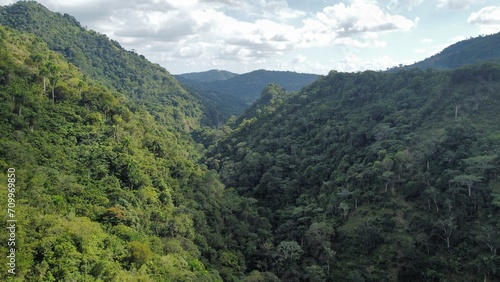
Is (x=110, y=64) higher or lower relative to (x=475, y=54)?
higher

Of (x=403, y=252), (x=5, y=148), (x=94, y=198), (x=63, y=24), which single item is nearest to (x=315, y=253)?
(x=403, y=252)

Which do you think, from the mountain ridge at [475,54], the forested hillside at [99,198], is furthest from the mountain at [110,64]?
the mountain ridge at [475,54]

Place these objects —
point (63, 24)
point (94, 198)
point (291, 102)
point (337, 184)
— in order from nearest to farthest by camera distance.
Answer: point (94, 198) < point (337, 184) < point (291, 102) < point (63, 24)

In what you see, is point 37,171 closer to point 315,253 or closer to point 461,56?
point 315,253

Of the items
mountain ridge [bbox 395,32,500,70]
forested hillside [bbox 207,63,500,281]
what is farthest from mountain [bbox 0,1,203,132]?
mountain ridge [bbox 395,32,500,70]

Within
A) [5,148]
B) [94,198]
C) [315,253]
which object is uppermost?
[5,148]

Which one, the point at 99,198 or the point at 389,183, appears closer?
the point at 99,198

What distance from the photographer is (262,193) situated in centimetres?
6325

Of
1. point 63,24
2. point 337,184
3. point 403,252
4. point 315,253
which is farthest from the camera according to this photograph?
point 63,24

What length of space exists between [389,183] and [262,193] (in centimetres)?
2336

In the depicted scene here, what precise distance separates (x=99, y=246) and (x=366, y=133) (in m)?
47.5

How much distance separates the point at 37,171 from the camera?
99.9 feet

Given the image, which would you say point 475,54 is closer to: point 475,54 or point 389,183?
point 475,54

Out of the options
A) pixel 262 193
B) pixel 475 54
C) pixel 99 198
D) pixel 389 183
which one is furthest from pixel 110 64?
pixel 475 54
